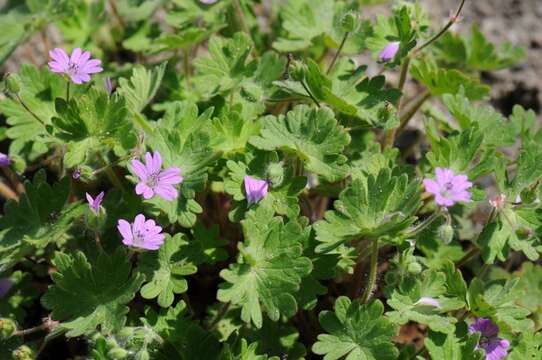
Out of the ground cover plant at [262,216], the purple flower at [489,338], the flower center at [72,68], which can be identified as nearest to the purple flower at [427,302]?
the ground cover plant at [262,216]

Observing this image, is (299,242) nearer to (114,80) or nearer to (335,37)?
(335,37)

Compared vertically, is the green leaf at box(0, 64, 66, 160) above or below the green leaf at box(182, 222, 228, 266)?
above

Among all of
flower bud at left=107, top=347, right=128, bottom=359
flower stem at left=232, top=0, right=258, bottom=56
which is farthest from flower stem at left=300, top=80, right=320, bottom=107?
flower bud at left=107, top=347, right=128, bottom=359

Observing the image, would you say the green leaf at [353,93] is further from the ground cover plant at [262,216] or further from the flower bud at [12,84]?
the flower bud at [12,84]

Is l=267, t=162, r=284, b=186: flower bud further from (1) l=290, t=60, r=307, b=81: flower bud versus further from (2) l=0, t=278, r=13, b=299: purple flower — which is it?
(2) l=0, t=278, r=13, b=299: purple flower

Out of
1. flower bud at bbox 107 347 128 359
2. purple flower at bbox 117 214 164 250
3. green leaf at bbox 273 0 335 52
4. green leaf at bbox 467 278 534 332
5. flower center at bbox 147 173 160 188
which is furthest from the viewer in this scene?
green leaf at bbox 273 0 335 52

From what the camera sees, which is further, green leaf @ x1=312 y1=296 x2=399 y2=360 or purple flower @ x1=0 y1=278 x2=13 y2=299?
purple flower @ x1=0 y1=278 x2=13 y2=299

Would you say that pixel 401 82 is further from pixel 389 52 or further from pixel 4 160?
pixel 4 160
